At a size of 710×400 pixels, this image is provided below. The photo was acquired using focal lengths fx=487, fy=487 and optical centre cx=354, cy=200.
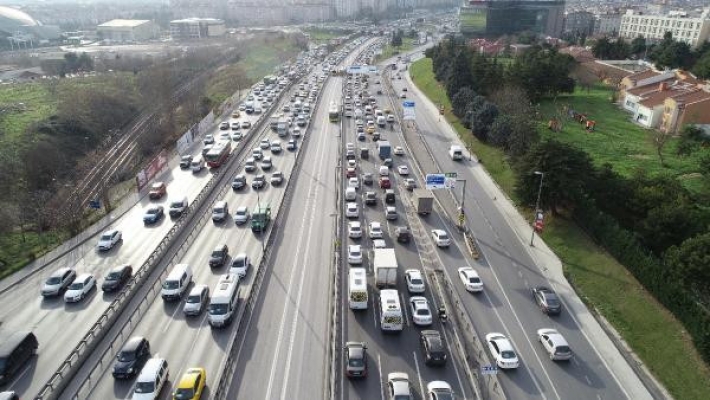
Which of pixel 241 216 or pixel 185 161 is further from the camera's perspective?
pixel 185 161

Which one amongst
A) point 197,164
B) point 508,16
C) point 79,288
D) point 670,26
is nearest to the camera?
point 79,288

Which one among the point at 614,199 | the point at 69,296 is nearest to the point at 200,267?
the point at 69,296

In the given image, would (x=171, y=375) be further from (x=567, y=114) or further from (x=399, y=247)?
(x=567, y=114)

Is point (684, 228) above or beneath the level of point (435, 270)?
above

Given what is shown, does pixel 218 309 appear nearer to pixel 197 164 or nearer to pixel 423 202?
pixel 423 202

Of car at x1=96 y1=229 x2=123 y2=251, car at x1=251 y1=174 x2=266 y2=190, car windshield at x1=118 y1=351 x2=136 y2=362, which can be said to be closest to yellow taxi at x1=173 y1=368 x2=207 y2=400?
car windshield at x1=118 y1=351 x2=136 y2=362

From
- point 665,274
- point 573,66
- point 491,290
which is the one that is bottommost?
point 491,290

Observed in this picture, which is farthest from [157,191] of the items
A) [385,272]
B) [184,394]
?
[184,394]
